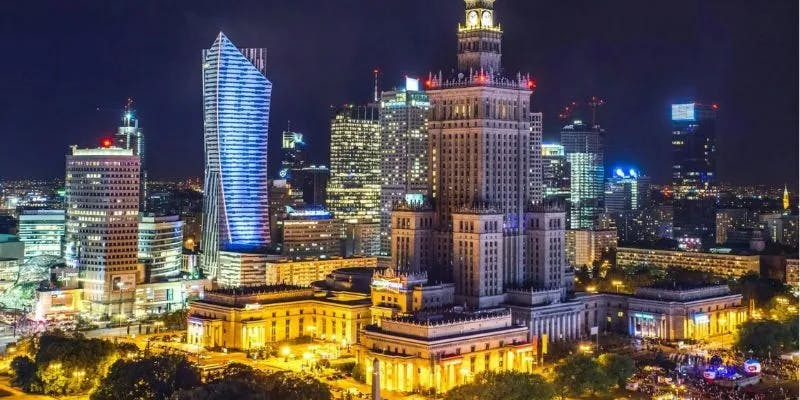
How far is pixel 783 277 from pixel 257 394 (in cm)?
12262

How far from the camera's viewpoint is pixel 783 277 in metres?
173

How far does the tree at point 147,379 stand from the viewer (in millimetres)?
81875

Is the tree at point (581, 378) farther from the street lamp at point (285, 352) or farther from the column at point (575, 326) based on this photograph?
the street lamp at point (285, 352)

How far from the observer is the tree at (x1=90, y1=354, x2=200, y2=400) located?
81.9m

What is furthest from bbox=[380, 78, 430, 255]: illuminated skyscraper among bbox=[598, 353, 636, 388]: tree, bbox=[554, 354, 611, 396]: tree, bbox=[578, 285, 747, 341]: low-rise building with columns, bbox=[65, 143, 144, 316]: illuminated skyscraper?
bbox=[554, 354, 611, 396]: tree

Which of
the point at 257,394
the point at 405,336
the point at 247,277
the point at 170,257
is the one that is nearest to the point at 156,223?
the point at 170,257

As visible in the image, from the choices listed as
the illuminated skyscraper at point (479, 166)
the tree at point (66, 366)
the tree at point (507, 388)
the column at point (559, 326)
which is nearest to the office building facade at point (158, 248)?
the illuminated skyscraper at point (479, 166)

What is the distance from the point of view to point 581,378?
3588 inches

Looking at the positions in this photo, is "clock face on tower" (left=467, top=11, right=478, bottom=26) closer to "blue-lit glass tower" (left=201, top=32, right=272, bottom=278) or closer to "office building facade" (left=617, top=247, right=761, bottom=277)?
"blue-lit glass tower" (left=201, top=32, right=272, bottom=278)

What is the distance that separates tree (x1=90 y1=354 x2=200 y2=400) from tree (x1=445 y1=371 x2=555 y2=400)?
69.4 ft

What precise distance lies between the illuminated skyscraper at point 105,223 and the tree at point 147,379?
61.8 meters

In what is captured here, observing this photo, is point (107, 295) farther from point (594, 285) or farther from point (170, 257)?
point (594, 285)

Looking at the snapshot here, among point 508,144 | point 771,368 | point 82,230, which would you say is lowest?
point 771,368

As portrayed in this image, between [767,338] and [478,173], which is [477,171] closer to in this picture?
[478,173]
